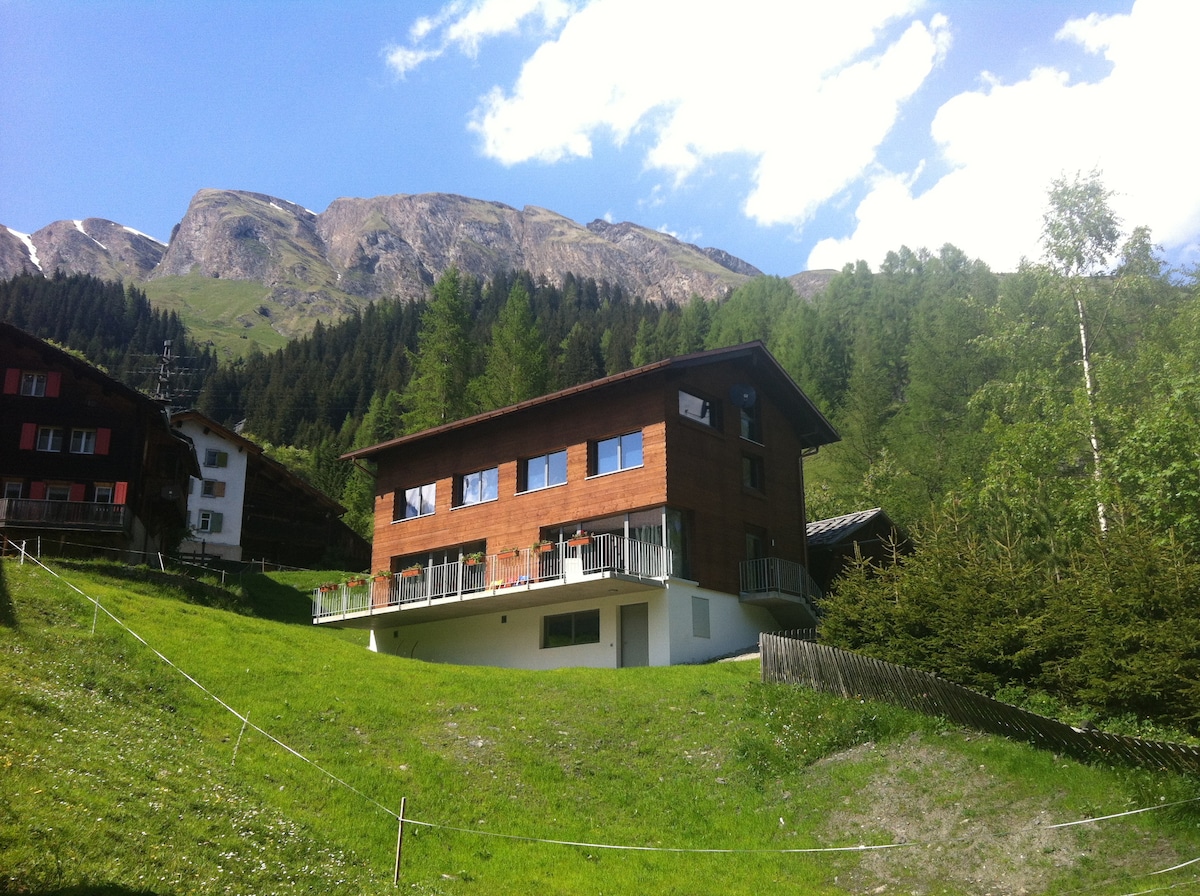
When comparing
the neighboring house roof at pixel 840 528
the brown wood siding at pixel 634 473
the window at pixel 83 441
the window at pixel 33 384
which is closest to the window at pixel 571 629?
the brown wood siding at pixel 634 473

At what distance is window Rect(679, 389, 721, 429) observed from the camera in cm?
3019

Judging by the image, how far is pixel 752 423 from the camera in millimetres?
33375

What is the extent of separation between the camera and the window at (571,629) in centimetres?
2920

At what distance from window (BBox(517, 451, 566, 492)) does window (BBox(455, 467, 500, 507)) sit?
3.43 feet

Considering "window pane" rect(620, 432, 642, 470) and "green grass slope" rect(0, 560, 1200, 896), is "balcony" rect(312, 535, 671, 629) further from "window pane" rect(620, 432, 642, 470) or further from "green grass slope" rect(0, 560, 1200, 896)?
"green grass slope" rect(0, 560, 1200, 896)

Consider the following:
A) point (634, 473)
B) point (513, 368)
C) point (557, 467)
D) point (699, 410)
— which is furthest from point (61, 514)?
point (513, 368)

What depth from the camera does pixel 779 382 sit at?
34.2m

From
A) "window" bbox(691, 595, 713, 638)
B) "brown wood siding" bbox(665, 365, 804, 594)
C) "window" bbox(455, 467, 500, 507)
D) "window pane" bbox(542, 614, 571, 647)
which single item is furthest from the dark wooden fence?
"window" bbox(455, 467, 500, 507)

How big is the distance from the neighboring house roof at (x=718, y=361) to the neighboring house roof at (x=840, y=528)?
2.89 m

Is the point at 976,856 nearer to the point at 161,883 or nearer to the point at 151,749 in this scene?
the point at 161,883

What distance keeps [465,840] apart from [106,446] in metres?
31.6

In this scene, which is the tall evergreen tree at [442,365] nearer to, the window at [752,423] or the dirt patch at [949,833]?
the window at [752,423]

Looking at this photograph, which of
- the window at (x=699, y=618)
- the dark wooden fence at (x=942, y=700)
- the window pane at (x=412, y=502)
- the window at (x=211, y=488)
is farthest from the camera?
the window at (x=211, y=488)

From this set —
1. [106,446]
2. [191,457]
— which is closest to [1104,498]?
[106,446]
